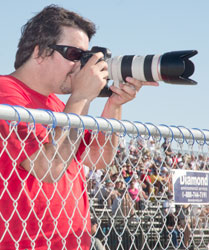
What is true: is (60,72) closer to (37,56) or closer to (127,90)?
(37,56)

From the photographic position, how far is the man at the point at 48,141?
2.33 metres

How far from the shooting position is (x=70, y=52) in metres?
2.64

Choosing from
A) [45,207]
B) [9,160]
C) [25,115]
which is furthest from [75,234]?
[25,115]

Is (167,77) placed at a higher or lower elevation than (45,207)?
higher

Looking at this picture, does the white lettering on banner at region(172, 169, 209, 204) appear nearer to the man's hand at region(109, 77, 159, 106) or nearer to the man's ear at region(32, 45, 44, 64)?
the man's hand at region(109, 77, 159, 106)

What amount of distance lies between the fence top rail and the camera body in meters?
0.23

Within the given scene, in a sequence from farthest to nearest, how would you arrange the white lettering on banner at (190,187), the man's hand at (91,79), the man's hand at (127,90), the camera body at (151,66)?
the white lettering on banner at (190,187) < the man's hand at (127,90) < the camera body at (151,66) < the man's hand at (91,79)

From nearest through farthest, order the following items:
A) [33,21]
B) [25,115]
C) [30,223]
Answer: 1. [25,115]
2. [30,223]
3. [33,21]

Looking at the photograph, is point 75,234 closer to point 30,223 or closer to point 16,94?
point 30,223

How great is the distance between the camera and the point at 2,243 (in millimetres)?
2395

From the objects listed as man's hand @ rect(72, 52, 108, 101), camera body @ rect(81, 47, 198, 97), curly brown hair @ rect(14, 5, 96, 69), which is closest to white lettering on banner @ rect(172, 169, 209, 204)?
camera body @ rect(81, 47, 198, 97)

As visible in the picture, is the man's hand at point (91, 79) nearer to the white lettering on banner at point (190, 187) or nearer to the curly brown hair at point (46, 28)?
the curly brown hair at point (46, 28)

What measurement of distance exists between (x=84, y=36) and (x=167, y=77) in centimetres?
43

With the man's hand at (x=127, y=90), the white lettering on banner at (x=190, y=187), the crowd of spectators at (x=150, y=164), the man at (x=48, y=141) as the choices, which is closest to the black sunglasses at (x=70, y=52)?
the man at (x=48, y=141)
